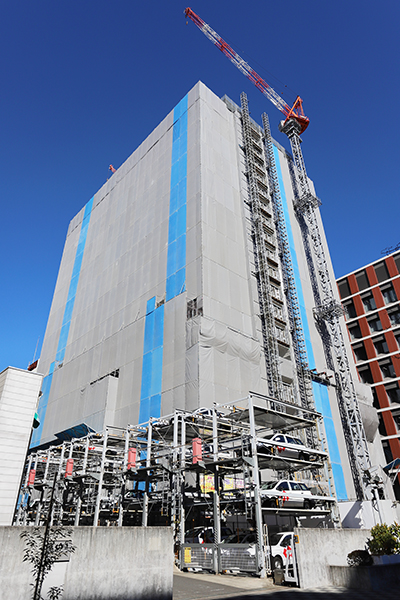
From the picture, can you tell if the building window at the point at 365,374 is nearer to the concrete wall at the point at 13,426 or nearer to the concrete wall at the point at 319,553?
the concrete wall at the point at 319,553

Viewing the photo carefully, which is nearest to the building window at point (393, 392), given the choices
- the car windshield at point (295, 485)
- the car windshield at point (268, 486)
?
the car windshield at point (295, 485)

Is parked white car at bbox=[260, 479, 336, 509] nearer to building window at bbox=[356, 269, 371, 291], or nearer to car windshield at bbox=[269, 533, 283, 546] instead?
car windshield at bbox=[269, 533, 283, 546]

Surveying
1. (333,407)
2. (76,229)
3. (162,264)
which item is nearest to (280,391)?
(333,407)

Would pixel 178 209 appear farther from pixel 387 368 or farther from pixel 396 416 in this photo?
pixel 396 416

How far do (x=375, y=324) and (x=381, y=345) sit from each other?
3.53 m

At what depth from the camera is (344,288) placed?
64750 millimetres

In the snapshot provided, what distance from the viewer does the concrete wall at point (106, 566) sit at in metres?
8.55

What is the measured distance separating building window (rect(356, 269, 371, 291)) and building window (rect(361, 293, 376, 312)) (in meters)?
1.41

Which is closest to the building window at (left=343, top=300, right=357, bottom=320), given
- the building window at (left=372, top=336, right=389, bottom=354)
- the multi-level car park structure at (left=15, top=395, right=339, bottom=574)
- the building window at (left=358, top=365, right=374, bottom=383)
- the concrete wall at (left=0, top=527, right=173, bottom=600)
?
the building window at (left=372, top=336, right=389, bottom=354)

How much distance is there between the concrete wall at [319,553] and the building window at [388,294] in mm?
48030

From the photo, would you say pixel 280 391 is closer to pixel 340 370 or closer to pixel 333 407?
pixel 333 407

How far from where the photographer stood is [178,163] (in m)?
45.6

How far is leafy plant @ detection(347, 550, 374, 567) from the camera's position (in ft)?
43.8

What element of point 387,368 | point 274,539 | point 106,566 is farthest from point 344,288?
point 106,566
